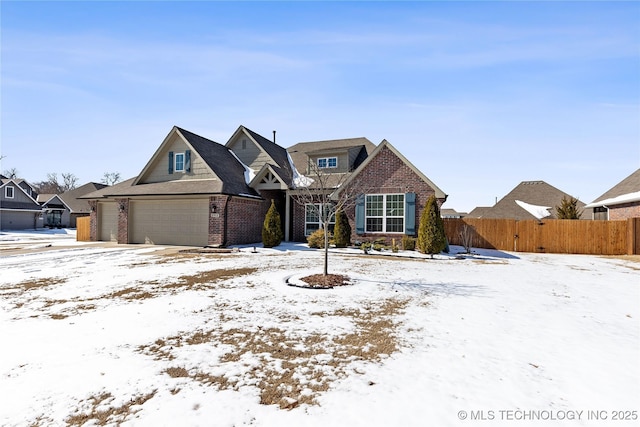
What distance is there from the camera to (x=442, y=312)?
5.84 m

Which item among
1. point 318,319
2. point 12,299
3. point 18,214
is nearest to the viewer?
point 318,319

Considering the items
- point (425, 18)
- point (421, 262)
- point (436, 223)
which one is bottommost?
point (421, 262)

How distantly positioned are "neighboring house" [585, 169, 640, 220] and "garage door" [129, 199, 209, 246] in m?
24.6

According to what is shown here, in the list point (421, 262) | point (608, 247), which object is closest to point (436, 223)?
point (421, 262)

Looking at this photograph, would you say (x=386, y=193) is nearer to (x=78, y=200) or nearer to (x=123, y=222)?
(x=123, y=222)

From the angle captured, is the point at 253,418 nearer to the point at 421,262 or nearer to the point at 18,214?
the point at 421,262

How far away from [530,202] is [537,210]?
1447 mm

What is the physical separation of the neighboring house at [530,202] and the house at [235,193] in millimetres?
16475

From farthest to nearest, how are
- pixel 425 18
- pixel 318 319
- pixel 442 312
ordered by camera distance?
pixel 425 18 → pixel 442 312 → pixel 318 319

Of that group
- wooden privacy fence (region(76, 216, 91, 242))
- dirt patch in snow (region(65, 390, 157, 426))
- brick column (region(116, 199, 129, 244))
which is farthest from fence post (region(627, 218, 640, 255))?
wooden privacy fence (region(76, 216, 91, 242))

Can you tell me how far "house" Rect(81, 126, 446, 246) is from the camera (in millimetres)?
16344

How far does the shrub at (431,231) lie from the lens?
14039 mm

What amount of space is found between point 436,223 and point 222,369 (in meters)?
12.4

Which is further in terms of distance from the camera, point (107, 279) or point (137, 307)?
point (107, 279)
